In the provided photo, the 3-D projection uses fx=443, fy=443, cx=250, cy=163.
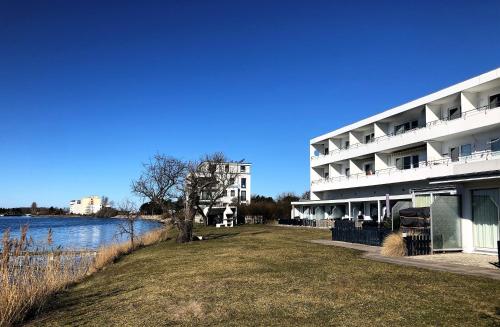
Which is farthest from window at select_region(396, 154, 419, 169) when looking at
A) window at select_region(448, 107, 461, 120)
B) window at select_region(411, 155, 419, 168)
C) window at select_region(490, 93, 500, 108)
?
window at select_region(490, 93, 500, 108)

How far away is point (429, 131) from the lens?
120 ft

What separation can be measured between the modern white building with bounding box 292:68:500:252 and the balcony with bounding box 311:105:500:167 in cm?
7

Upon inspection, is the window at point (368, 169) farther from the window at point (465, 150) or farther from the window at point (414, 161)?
the window at point (465, 150)

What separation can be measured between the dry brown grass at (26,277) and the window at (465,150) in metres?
28.5

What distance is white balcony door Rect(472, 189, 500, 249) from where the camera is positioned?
53.5ft

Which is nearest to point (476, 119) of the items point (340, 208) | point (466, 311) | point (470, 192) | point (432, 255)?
point (470, 192)

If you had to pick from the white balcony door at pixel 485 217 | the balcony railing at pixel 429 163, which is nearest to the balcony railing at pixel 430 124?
the balcony railing at pixel 429 163

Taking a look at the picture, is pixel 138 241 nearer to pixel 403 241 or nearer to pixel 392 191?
pixel 403 241

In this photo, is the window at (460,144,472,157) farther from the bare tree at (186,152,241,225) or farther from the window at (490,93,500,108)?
the bare tree at (186,152,241,225)

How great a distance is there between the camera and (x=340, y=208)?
52.8 meters

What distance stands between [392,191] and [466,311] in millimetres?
36998

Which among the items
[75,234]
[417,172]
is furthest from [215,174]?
[417,172]

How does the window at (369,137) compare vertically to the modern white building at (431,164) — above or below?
above

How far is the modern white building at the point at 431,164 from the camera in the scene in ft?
56.5
